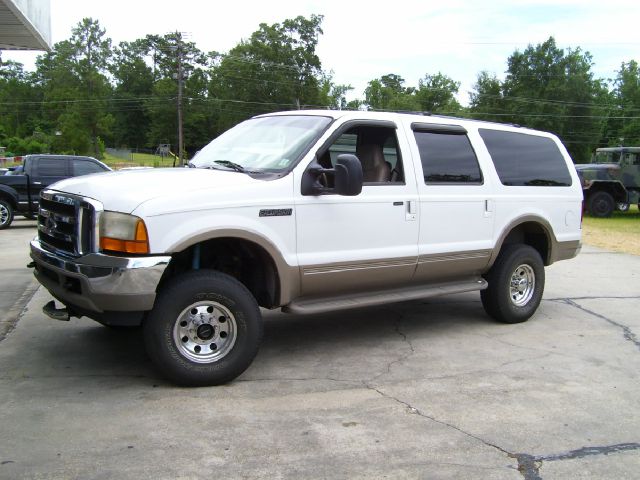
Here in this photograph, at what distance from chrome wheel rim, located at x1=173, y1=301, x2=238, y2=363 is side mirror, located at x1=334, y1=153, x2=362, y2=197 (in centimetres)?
128

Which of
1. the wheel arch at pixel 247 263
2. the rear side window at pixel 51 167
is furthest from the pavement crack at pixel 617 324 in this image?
the rear side window at pixel 51 167

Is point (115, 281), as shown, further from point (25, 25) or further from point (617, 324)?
point (25, 25)

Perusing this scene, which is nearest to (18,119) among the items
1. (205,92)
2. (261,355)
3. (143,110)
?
(143,110)

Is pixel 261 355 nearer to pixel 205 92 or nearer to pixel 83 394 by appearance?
pixel 83 394

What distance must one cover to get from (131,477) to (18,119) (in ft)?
352

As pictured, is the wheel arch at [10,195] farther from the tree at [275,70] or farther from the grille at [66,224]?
the tree at [275,70]

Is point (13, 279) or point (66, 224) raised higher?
point (66, 224)

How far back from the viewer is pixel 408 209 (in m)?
5.41

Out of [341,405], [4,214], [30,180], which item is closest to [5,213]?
[4,214]

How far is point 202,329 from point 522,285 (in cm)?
380

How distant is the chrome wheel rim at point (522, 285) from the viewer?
21.5ft

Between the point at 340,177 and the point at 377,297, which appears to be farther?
the point at 377,297

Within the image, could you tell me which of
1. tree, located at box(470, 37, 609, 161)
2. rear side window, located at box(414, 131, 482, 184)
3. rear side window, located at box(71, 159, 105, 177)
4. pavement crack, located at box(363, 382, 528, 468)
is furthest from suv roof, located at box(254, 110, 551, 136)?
tree, located at box(470, 37, 609, 161)

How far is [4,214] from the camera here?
48.3ft
